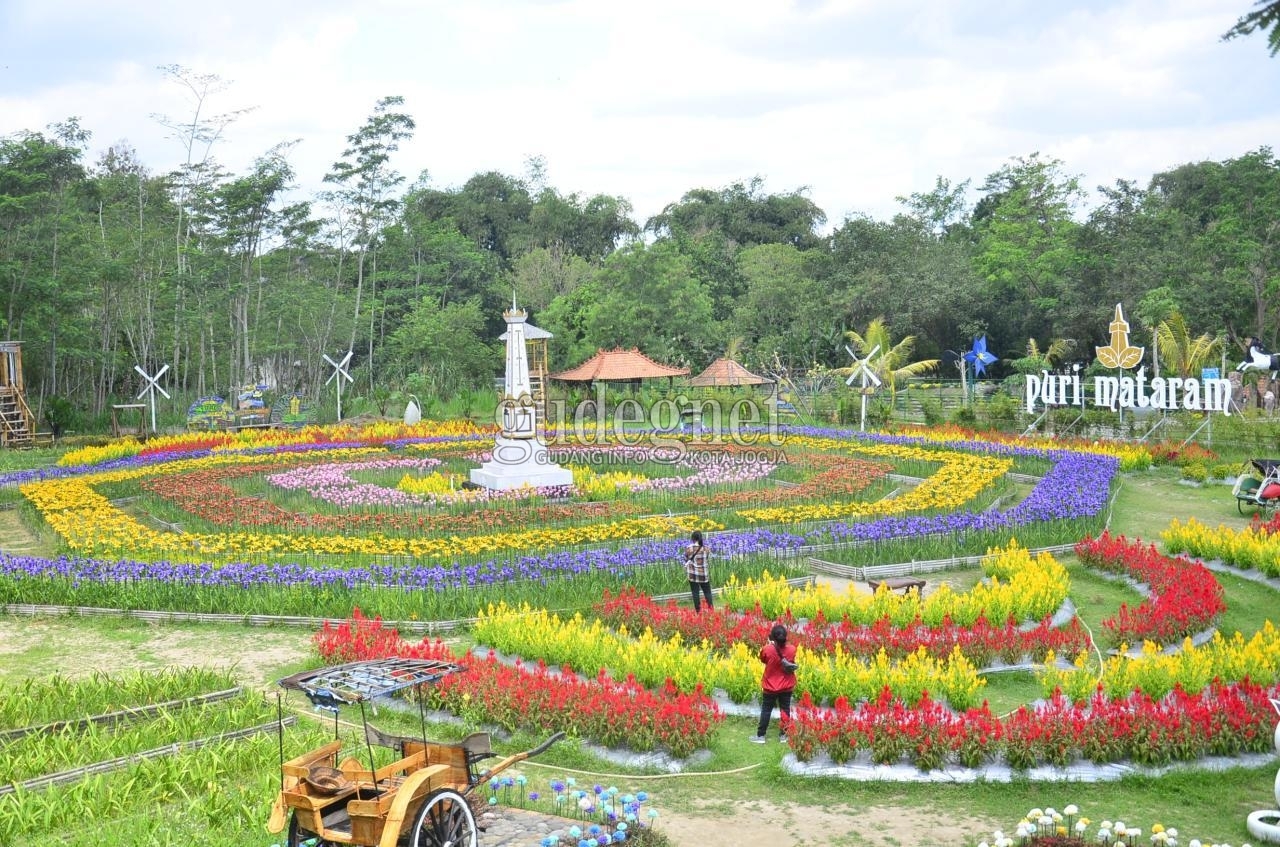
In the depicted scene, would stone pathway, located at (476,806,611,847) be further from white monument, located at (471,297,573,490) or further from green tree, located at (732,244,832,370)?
green tree, located at (732,244,832,370)

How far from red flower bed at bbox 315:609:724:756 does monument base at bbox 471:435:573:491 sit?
35.4 feet

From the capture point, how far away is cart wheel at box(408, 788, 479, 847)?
5562 mm

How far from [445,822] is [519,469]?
14.7m

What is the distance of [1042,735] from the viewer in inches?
293

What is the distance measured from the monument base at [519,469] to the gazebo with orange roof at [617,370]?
46.2ft

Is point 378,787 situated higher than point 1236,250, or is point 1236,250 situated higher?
point 1236,250

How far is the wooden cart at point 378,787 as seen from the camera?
548cm

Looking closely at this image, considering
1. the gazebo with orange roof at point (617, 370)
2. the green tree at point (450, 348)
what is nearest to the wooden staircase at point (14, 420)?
the green tree at point (450, 348)

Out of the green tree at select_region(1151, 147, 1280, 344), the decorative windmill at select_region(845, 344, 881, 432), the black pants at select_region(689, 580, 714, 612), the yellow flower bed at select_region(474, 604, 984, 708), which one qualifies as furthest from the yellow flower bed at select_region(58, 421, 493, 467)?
the green tree at select_region(1151, 147, 1280, 344)

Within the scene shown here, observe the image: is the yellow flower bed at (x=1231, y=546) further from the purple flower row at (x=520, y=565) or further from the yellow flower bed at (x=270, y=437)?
the yellow flower bed at (x=270, y=437)

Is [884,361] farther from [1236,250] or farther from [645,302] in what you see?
[1236,250]

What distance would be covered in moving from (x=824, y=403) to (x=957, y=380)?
15.2 meters

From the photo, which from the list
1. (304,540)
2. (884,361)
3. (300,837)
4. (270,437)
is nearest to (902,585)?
(300,837)

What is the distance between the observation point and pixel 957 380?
152 ft
